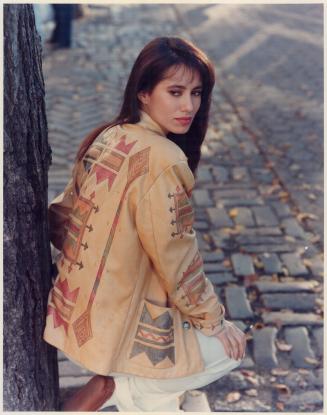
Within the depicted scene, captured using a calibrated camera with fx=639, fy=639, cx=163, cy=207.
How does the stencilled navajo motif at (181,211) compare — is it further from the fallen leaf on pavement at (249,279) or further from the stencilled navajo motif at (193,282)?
the fallen leaf on pavement at (249,279)

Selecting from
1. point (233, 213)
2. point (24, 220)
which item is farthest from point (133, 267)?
point (233, 213)

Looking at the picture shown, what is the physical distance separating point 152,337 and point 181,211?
498 mm

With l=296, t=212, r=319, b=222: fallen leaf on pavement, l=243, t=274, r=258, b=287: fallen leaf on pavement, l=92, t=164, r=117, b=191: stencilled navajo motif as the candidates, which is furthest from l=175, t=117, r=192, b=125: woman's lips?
l=296, t=212, r=319, b=222: fallen leaf on pavement

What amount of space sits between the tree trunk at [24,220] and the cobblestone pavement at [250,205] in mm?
789

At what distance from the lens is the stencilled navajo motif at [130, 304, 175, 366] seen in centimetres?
235

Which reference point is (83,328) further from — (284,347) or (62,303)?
(284,347)

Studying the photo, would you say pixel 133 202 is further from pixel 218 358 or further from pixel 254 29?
pixel 254 29

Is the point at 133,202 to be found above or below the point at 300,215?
above

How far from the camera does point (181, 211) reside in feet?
7.22

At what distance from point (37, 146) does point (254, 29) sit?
10.4 meters

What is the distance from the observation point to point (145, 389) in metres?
2.46

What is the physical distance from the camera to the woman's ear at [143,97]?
2.37 meters

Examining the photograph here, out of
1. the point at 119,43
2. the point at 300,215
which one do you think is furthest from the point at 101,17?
the point at 300,215

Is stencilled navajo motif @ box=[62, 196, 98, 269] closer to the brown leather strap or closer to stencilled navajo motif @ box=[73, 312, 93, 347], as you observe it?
stencilled navajo motif @ box=[73, 312, 93, 347]
